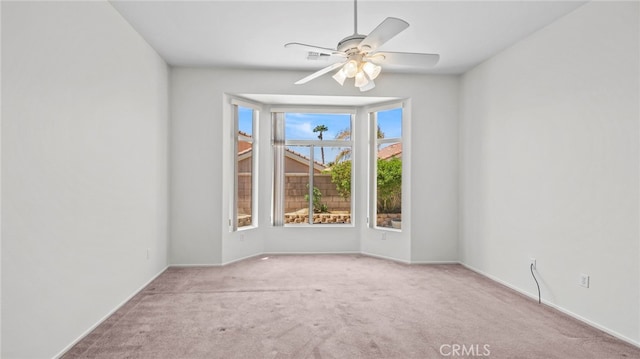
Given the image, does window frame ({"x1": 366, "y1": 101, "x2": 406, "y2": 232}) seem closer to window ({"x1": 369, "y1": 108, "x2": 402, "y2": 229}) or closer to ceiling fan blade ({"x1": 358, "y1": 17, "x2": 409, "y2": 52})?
window ({"x1": 369, "y1": 108, "x2": 402, "y2": 229})

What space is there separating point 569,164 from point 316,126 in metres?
3.46

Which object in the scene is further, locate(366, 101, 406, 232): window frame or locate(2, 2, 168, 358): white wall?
locate(366, 101, 406, 232): window frame

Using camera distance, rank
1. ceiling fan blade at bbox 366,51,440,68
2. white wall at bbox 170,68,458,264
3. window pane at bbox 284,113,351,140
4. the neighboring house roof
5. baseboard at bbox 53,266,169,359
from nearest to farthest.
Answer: baseboard at bbox 53,266,169,359 < ceiling fan blade at bbox 366,51,440,68 < white wall at bbox 170,68,458,264 < the neighboring house roof < window pane at bbox 284,113,351,140

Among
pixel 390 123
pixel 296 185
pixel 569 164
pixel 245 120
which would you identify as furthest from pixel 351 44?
pixel 296 185

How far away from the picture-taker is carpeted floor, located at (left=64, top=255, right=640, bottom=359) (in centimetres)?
247

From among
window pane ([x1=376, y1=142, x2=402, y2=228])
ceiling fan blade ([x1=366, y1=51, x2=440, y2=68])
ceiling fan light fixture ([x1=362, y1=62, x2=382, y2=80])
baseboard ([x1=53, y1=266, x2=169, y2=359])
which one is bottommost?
baseboard ([x1=53, y1=266, x2=169, y2=359])

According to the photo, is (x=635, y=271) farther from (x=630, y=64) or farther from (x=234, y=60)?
(x=234, y=60)

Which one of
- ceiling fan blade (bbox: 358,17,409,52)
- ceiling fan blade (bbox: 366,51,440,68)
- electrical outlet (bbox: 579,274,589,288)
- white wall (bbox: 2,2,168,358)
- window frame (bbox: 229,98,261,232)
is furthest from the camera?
window frame (bbox: 229,98,261,232)

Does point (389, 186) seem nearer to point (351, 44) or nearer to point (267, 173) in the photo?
point (267, 173)

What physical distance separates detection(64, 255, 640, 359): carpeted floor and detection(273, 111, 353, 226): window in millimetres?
1484

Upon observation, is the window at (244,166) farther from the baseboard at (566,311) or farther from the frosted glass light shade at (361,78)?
the baseboard at (566,311)

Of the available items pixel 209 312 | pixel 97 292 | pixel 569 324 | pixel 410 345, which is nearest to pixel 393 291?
pixel 410 345

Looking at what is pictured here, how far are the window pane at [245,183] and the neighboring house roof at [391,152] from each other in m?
1.99

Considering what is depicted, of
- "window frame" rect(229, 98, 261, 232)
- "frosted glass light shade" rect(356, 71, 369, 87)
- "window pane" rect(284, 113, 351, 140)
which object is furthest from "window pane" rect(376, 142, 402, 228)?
"frosted glass light shade" rect(356, 71, 369, 87)
